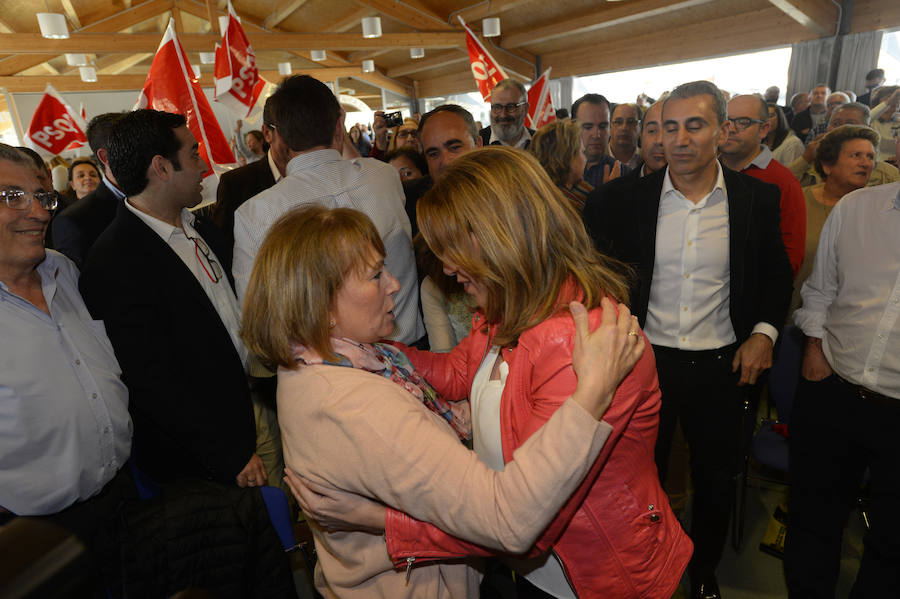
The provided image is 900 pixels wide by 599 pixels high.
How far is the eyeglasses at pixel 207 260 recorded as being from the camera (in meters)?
2.05

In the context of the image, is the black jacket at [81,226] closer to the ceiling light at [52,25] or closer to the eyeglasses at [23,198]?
the eyeglasses at [23,198]

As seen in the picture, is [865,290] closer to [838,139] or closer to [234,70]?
[838,139]

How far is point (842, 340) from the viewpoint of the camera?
5.61 ft

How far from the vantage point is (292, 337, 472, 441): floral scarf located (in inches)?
42.6

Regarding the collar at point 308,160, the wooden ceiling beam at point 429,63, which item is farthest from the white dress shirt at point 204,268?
the wooden ceiling beam at point 429,63

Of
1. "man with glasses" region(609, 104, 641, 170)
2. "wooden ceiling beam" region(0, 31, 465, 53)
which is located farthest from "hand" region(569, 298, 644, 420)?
"wooden ceiling beam" region(0, 31, 465, 53)

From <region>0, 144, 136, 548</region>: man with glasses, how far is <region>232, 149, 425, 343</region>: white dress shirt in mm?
581

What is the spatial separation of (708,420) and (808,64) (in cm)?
988

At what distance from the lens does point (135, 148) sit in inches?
76.0

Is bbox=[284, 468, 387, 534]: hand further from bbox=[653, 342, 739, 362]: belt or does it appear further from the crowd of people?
bbox=[653, 342, 739, 362]: belt

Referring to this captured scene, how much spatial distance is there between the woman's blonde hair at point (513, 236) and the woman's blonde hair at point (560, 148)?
168 centimetres

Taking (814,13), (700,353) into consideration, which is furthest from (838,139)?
(814,13)

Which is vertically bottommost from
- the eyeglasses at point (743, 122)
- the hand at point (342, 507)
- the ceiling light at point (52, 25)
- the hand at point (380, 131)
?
the hand at point (342, 507)

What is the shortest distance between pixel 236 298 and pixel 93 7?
13711 mm
